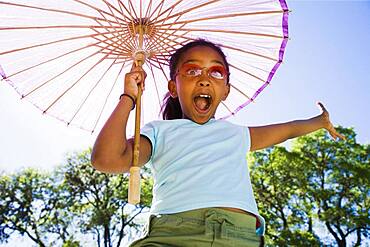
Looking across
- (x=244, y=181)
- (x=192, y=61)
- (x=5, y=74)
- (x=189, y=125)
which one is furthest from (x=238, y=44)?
(x=5, y=74)

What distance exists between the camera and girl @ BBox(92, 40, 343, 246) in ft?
5.86

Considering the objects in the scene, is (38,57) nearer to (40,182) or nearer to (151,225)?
(151,225)

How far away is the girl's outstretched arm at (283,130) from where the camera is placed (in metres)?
2.39

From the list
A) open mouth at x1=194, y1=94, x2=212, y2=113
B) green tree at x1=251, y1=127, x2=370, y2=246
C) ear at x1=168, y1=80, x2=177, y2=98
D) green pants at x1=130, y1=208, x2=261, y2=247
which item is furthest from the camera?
green tree at x1=251, y1=127, x2=370, y2=246

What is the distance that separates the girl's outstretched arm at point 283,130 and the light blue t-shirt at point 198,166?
10cm

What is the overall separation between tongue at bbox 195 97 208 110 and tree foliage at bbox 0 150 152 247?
16.8 m

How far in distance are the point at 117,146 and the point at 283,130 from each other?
106 cm

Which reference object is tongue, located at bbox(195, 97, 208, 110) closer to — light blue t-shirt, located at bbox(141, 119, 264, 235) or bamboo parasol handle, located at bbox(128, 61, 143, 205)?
light blue t-shirt, located at bbox(141, 119, 264, 235)

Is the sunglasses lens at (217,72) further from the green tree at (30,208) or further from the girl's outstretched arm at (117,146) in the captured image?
the green tree at (30,208)

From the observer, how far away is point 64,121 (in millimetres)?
3270

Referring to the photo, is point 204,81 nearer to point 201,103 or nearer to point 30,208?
point 201,103

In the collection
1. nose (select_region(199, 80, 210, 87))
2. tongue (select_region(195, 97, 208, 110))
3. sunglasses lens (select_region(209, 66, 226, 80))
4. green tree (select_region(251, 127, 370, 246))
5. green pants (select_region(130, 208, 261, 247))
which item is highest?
green tree (select_region(251, 127, 370, 246))

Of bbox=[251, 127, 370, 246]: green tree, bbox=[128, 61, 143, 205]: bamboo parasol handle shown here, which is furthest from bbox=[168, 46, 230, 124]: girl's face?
bbox=[251, 127, 370, 246]: green tree

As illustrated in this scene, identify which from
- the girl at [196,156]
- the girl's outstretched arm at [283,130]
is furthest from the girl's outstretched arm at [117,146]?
the girl's outstretched arm at [283,130]
